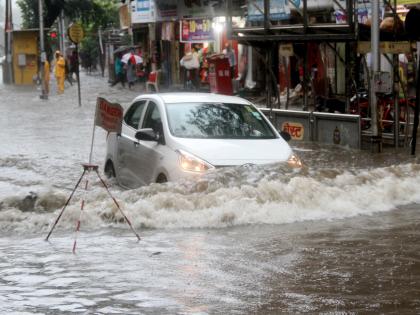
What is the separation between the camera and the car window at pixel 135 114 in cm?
1213

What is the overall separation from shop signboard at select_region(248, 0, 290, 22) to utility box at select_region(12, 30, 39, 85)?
2945 cm

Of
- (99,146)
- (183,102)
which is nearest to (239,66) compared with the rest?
(99,146)

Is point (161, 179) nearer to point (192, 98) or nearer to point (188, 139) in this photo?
point (188, 139)

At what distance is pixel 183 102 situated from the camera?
1166 cm

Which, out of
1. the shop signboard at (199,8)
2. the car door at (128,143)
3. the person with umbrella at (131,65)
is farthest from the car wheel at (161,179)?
the person with umbrella at (131,65)

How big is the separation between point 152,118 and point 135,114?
2.86 feet

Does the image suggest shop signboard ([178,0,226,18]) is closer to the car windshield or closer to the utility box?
the utility box

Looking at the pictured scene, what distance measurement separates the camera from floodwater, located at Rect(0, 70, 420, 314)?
21.2 feet

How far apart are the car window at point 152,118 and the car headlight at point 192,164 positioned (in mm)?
1003

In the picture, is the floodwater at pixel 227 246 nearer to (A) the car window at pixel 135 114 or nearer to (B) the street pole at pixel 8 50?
(A) the car window at pixel 135 114

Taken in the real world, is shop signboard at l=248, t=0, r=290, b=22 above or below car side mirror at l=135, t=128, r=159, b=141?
above

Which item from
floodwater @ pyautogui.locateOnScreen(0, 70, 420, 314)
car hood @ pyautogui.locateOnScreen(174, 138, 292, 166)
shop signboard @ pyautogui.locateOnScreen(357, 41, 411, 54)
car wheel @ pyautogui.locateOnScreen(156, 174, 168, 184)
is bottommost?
floodwater @ pyautogui.locateOnScreen(0, 70, 420, 314)

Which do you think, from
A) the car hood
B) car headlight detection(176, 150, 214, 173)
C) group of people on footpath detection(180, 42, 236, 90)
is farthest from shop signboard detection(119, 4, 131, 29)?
car headlight detection(176, 150, 214, 173)

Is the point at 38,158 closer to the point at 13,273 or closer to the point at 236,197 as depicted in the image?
the point at 236,197
